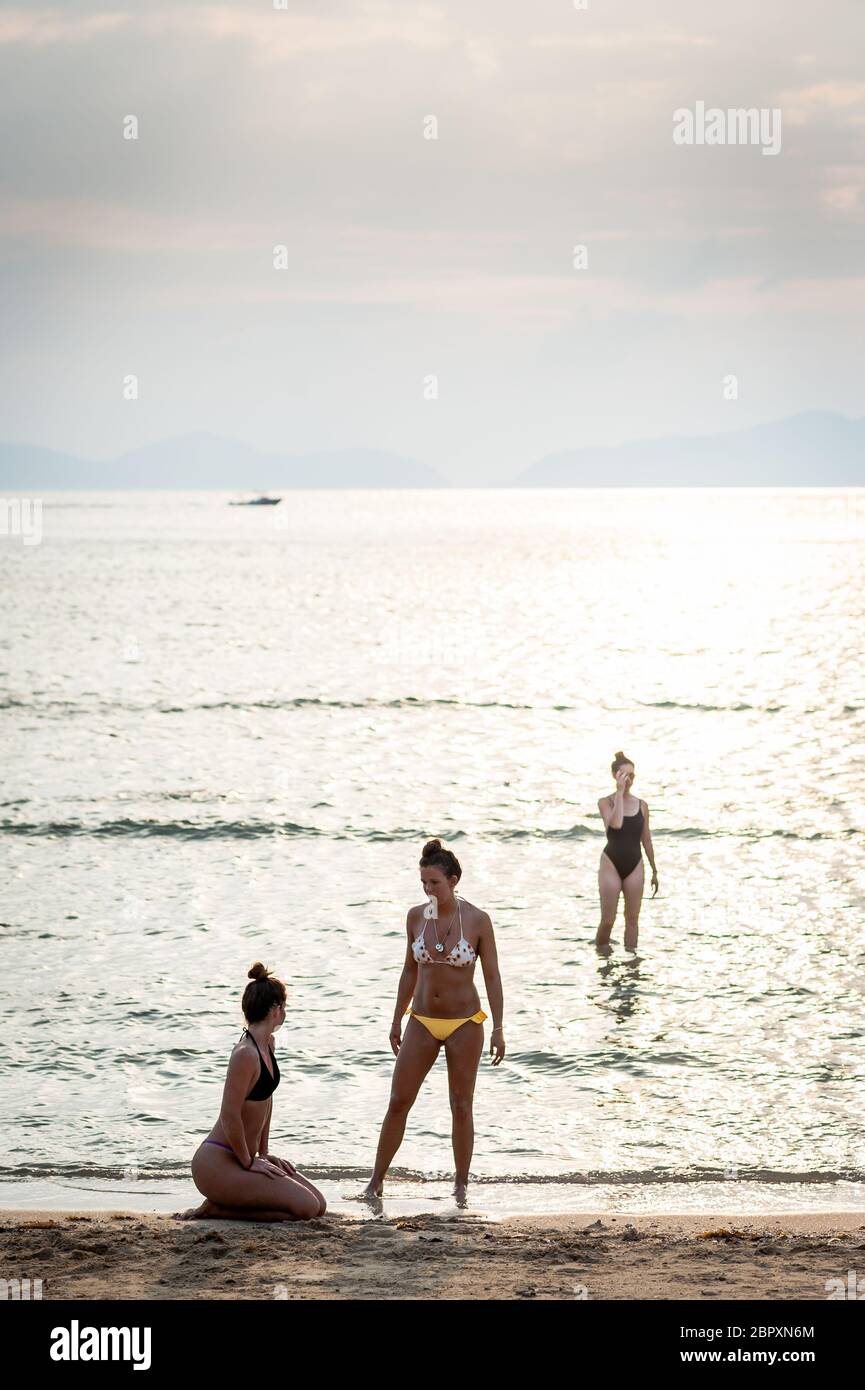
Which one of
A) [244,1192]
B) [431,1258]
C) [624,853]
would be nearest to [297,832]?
[624,853]

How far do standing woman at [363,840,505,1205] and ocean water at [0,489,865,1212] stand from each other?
94 cm

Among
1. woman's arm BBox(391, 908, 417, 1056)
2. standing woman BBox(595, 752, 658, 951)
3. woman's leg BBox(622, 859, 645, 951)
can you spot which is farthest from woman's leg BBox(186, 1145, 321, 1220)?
woman's leg BBox(622, 859, 645, 951)

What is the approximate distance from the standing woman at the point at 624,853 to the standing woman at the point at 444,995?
19.6 ft

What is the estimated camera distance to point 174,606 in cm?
7325

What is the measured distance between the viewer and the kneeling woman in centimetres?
775

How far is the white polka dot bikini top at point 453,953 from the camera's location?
26.6 ft

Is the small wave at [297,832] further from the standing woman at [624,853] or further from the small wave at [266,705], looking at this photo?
the small wave at [266,705]

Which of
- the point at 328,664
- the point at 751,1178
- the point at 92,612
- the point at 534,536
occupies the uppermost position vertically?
the point at 534,536

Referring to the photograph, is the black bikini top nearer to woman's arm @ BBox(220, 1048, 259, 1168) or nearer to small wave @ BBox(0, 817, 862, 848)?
woman's arm @ BBox(220, 1048, 259, 1168)

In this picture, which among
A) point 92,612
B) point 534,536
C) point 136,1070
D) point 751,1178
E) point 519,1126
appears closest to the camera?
point 751,1178

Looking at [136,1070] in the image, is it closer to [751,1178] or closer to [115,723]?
[751,1178]

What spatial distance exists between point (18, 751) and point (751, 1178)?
23.4m
